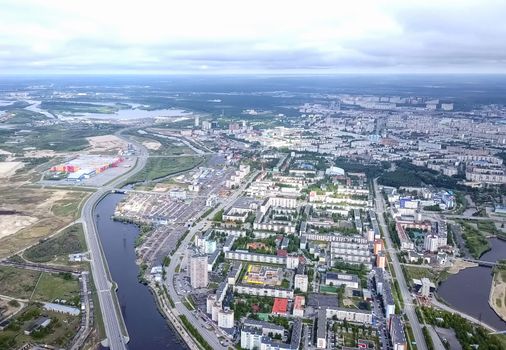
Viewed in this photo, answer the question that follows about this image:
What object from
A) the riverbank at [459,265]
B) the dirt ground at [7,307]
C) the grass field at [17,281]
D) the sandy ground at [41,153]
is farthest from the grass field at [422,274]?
the sandy ground at [41,153]

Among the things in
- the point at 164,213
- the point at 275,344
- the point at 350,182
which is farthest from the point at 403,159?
the point at 275,344

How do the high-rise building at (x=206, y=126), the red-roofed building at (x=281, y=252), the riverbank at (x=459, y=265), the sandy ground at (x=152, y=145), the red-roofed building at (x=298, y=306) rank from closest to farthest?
the red-roofed building at (x=298, y=306)
the riverbank at (x=459, y=265)
the red-roofed building at (x=281, y=252)
the sandy ground at (x=152, y=145)
the high-rise building at (x=206, y=126)

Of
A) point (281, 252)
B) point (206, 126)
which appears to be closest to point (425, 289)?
point (281, 252)

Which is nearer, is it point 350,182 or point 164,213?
point 164,213

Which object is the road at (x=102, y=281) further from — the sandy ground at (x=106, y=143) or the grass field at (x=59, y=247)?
the sandy ground at (x=106, y=143)

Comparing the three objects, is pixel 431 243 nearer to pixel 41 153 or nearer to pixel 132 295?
pixel 132 295

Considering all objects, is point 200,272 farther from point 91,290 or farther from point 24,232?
point 24,232
